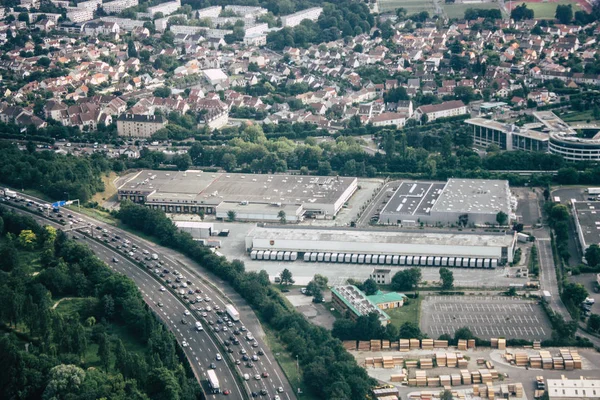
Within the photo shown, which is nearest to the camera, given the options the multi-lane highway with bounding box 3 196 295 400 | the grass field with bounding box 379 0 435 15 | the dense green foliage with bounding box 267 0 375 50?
the multi-lane highway with bounding box 3 196 295 400

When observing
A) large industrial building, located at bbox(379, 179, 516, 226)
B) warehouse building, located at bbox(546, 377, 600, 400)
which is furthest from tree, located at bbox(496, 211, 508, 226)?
warehouse building, located at bbox(546, 377, 600, 400)

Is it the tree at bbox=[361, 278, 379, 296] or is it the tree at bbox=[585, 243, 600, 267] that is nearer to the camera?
the tree at bbox=[361, 278, 379, 296]

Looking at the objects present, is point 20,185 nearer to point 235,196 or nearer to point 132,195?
point 132,195

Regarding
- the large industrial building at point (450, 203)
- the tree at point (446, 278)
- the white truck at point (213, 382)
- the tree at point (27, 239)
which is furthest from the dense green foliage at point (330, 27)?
the white truck at point (213, 382)

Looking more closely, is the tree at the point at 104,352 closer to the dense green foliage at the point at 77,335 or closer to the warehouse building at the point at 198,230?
the dense green foliage at the point at 77,335

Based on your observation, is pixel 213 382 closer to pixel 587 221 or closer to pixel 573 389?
pixel 573 389

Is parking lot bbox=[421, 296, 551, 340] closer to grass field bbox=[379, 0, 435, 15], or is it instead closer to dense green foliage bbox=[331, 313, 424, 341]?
dense green foliage bbox=[331, 313, 424, 341]
